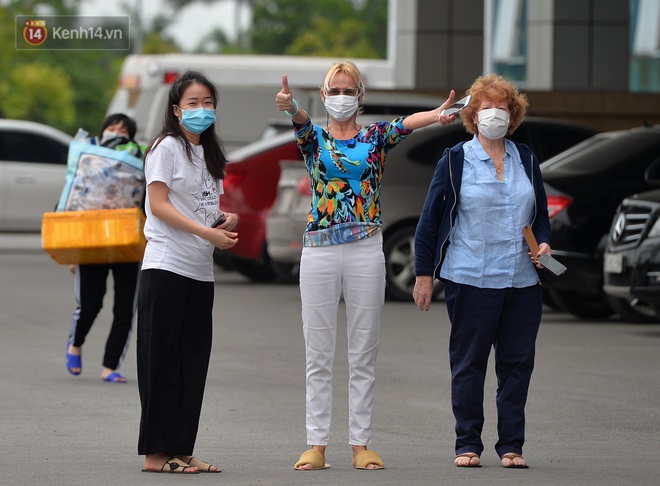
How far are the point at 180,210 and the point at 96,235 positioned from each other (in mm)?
3236

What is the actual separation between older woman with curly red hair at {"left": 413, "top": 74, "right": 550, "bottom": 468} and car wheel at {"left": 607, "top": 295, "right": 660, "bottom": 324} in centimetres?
716

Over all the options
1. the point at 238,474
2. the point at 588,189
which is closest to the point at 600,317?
the point at 588,189

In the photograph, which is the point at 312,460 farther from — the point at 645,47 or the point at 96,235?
the point at 645,47

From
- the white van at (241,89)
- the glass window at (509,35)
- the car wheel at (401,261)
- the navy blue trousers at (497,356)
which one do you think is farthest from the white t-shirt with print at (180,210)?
the glass window at (509,35)

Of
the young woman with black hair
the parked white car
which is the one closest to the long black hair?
the young woman with black hair

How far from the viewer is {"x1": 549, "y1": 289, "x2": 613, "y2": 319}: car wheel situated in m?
15.2

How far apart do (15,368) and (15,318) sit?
3736mm

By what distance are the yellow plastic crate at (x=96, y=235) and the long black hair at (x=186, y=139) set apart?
301cm

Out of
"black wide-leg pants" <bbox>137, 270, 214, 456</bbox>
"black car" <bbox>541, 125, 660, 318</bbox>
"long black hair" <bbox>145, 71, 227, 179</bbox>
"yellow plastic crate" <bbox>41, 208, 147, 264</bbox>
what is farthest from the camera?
"black car" <bbox>541, 125, 660, 318</bbox>

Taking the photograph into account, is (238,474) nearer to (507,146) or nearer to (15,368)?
(507,146)

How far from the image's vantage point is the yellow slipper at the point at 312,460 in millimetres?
7113

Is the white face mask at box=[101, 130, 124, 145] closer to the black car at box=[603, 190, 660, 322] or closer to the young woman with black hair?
the young woman with black hair

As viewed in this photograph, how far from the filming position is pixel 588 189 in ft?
46.8

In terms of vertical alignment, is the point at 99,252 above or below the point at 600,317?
above
